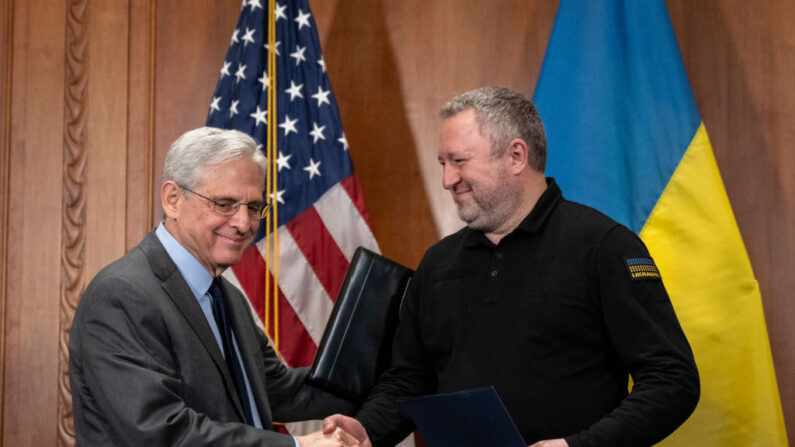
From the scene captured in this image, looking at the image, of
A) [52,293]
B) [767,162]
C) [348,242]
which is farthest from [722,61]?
[52,293]

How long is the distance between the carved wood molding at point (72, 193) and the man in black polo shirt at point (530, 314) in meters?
1.59

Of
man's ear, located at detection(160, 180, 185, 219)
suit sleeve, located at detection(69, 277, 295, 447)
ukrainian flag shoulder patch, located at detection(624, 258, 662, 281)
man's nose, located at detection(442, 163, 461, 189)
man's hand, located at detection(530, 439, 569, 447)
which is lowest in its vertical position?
man's hand, located at detection(530, 439, 569, 447)

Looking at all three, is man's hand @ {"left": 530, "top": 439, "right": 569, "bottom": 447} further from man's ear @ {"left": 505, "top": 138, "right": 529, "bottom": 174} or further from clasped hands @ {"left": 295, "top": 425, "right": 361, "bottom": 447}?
man's ear @ {"left": 505, "top": 138, "right": 529, "bottom": 174}

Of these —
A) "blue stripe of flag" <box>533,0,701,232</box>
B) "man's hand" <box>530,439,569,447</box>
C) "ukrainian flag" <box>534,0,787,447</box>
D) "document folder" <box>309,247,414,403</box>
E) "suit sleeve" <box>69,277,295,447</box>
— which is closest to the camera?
"suit sleeve" <box>69,277,295,447</box>

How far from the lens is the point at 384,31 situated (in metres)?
3.53

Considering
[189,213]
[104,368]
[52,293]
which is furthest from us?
[52,293]

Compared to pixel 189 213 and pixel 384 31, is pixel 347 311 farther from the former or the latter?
pixel 384 31

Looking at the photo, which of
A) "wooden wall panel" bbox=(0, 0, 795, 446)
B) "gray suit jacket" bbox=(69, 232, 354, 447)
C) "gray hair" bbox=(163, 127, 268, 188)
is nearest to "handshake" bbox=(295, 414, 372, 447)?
"gray suit jacket" bbox=(69, 232, 354, 447)

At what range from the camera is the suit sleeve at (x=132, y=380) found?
5.90ft

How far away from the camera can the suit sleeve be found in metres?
1.80

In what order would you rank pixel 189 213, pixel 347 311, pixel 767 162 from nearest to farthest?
1. pixel 189 213
2. pixel 347 311
3. pixel 767 162

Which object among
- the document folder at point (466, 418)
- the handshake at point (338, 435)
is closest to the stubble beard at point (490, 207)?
the document folder at point (466, 418)

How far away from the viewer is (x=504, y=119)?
7.66 feet

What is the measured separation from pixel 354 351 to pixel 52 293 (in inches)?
61.6
